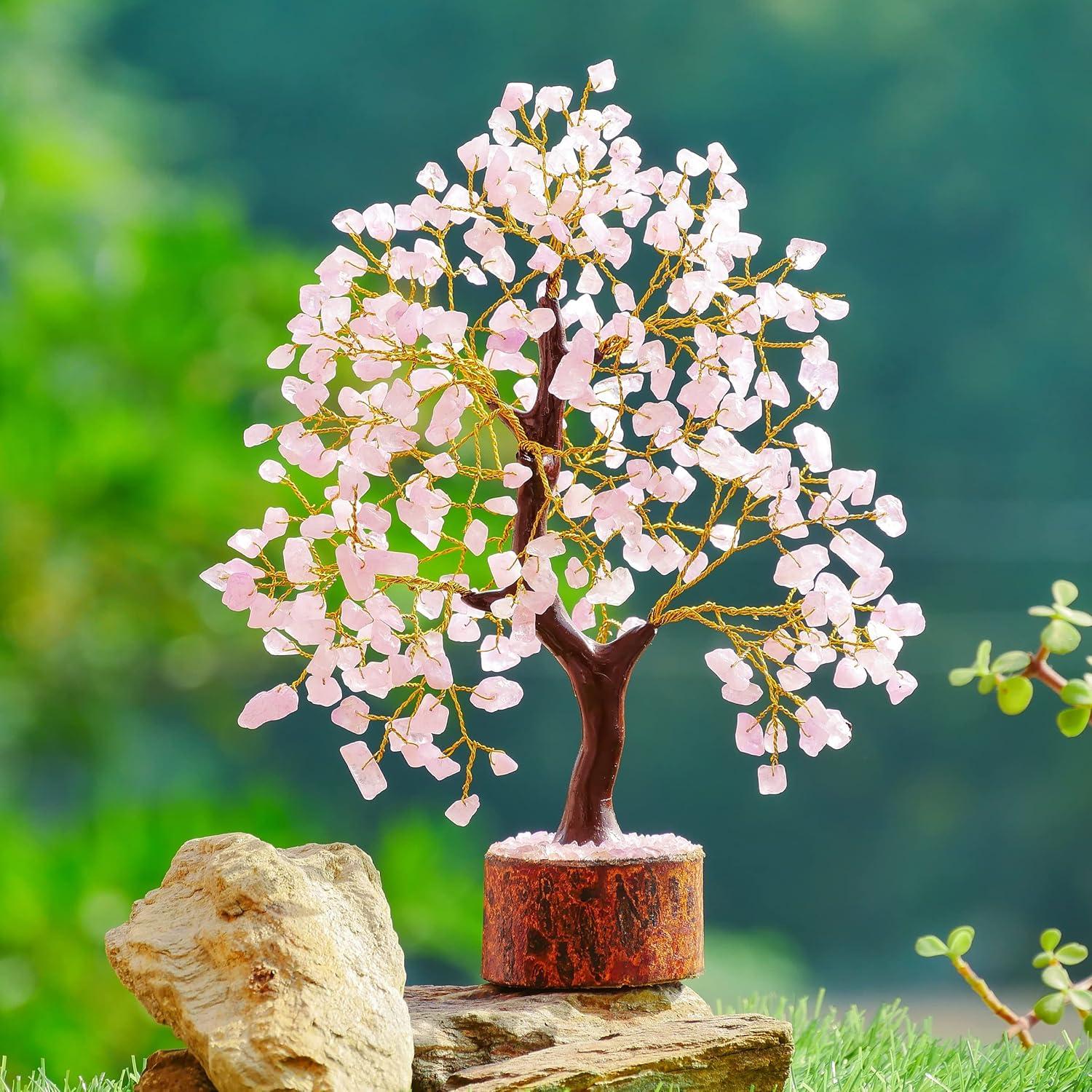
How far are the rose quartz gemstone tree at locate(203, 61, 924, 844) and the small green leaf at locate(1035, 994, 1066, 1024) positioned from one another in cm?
20

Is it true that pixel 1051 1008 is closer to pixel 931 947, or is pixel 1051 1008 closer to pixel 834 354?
pixel 931 947

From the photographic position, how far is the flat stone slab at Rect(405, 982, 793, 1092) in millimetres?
706

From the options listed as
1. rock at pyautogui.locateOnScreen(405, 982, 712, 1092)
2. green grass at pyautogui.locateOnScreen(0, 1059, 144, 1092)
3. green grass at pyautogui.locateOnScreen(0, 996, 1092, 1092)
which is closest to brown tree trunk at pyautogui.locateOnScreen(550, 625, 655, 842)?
rock at pyautogui.locateOnScreen(405, 982, 712, 1092)

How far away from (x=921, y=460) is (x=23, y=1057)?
2403 millimetres

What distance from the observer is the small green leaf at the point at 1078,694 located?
659 mm

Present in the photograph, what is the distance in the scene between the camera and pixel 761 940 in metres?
3.13

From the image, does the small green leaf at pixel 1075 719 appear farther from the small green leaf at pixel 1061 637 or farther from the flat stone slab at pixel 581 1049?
the flat stone slab at pixel 581 1049

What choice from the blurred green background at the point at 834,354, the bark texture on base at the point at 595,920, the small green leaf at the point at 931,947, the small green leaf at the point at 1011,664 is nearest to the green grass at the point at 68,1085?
the bark texture on base at the point at 595,920

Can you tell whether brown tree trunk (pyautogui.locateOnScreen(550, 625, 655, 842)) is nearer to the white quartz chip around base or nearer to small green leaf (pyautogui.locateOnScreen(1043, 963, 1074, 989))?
the white quartz chip around base

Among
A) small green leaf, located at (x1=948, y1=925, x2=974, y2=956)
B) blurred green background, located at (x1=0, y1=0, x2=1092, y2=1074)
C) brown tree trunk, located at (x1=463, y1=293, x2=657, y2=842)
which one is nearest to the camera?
small green leaf, located at (x1=948, y1=925, x2=974, y2=956)

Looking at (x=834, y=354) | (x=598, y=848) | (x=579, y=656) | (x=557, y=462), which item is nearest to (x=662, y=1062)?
(x=598, y=848)

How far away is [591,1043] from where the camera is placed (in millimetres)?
737

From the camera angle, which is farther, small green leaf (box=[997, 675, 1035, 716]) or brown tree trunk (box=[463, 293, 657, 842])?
brown tree trunk (box=[463, 293, 657, 842])

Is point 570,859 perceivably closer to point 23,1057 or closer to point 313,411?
point 313,411
